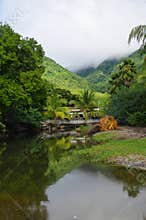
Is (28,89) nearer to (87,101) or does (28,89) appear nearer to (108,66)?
(87,101)

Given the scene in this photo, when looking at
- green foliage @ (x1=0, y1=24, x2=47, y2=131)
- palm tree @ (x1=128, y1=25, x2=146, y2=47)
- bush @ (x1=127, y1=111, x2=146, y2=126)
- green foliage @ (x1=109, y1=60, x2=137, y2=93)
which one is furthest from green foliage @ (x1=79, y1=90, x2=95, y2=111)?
palm tree @ (x1=128, y1=25, x2=146, y2=47)

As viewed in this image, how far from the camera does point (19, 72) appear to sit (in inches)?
1061

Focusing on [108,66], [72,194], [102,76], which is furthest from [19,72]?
[108,66]

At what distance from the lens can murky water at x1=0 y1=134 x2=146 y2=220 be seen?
25.2ft

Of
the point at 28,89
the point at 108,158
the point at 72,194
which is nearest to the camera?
the point at 72,194

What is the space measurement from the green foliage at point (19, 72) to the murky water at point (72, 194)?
12.0m

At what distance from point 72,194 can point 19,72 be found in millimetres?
19030

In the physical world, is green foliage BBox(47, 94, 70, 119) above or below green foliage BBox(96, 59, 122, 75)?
below

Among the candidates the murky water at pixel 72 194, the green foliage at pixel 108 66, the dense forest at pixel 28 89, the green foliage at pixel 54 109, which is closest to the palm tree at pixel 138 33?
the dense forest at pixel 28 89

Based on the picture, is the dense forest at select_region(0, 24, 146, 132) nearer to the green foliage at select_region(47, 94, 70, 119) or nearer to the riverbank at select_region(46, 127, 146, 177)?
the green foliage at select_region(47, 94, 70, 119)

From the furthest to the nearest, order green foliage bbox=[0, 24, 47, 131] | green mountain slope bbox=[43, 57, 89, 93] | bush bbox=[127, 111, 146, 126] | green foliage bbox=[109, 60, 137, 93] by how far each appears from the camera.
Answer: green mountain slope bbox=[43, 57, 89, 93]
green foliage bbox=[109, 60, 137, 93]
bush bbox=[127, 111, 146, 126]
green foliage bbox=[0, 24, 47, 131]

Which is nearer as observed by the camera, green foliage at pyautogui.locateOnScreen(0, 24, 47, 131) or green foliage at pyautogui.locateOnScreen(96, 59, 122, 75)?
green foliage at pyautogui.locateOnScreen(0, 24, 47, 131)

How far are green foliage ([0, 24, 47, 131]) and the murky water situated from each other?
12006 mm

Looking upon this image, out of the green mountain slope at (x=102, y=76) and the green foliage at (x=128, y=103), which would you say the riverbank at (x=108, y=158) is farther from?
the green mountain slope at (x=102, y=76)
